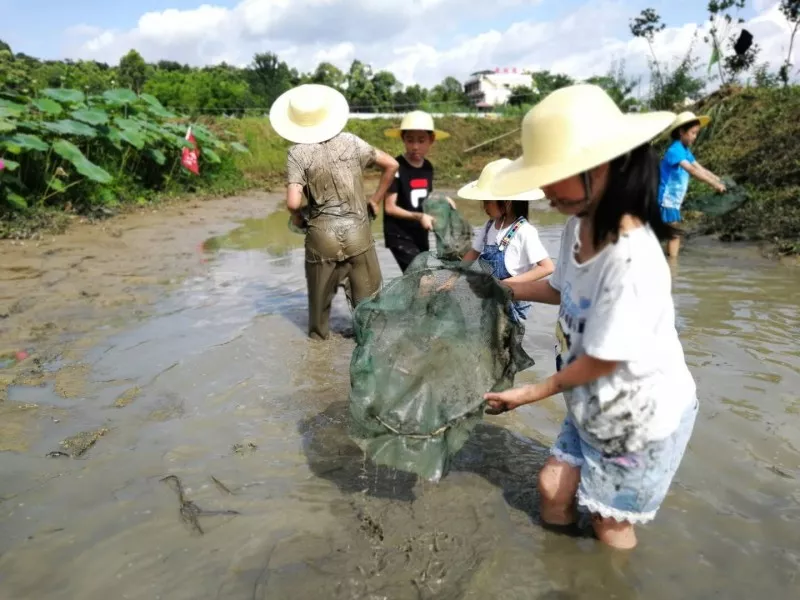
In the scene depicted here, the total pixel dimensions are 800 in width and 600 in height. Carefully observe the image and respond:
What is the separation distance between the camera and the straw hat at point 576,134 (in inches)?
69.2

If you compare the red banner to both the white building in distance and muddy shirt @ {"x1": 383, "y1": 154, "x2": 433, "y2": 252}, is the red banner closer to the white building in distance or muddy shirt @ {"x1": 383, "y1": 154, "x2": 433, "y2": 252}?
muddy shirt @ {"x1": 383, "y1": 154, "x2": 433, "y2": 252}

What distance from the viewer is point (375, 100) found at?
54281mm

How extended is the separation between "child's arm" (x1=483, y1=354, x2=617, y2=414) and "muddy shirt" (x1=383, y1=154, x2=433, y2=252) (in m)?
2.59

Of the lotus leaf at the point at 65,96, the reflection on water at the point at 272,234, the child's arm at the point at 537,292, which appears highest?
the lotus leaf at the point at 65,96

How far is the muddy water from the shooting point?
7.49 feet

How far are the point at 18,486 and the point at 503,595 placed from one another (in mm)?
2169

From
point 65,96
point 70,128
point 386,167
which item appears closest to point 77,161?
point 70,128

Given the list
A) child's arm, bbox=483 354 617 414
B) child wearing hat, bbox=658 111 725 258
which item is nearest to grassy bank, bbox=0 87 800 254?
child wearing hat, bbox=658 111 725 258

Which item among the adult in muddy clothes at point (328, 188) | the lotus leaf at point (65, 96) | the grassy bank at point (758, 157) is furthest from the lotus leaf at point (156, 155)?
the grassy bank at point (758, 157)

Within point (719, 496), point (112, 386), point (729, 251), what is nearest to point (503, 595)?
point (719, 496)

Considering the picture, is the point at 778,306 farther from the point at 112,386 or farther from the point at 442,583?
the point at 112,386

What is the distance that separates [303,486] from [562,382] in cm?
143

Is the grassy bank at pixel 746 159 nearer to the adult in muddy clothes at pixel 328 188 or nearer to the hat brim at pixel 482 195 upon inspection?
the adult in muddy clothes at pixel 328 188

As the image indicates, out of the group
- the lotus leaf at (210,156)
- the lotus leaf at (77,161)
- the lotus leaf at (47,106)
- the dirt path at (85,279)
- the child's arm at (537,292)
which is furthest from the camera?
the lotus leaf at (210,156)
